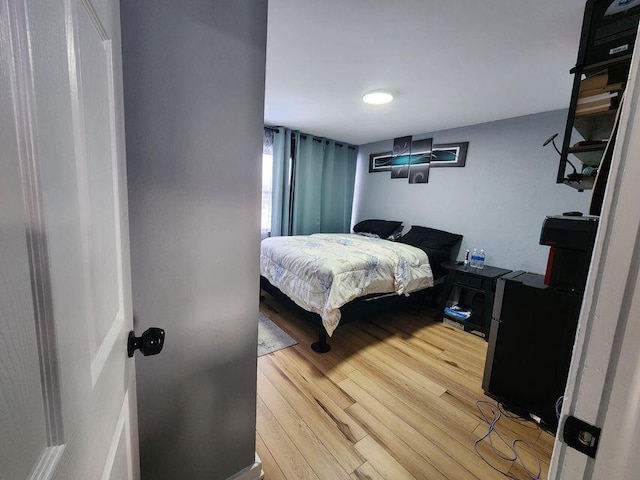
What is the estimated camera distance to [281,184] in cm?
418

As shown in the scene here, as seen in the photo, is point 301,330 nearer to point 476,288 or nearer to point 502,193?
point 476,288

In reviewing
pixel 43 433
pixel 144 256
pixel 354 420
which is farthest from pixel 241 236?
pixel 354 420

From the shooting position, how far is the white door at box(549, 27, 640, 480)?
17.8 inches

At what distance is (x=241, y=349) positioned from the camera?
111 cm

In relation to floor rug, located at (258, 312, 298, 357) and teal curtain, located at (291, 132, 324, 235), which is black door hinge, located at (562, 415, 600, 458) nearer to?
floor rug, located at (258, 312, 298, 357)

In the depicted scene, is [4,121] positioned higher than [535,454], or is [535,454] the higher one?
[4,121]

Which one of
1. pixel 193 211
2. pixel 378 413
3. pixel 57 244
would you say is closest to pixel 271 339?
pixel 378 413

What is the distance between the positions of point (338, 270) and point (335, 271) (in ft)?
0.12

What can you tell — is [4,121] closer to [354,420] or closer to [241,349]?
[241,349]

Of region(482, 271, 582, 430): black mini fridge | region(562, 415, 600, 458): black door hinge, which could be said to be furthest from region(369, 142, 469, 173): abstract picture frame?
region(562, 415, 600, 458): black door hinge

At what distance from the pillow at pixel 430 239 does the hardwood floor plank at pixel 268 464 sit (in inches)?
105

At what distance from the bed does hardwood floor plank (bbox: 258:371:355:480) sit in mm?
624

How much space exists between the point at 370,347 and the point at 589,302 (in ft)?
7.09

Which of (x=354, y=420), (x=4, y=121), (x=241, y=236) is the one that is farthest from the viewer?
(x=354, y=420)
